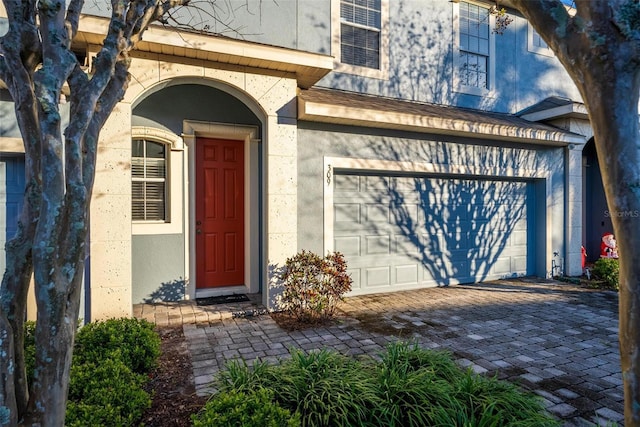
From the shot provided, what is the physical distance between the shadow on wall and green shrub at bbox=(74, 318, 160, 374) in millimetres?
2288

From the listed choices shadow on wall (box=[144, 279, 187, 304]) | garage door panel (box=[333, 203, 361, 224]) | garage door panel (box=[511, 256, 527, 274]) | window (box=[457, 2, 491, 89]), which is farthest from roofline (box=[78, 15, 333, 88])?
garage door panel (box=[511, 256, 527, 274])

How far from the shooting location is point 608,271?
24.4ft

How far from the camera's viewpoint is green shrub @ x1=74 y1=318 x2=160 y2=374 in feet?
10.0

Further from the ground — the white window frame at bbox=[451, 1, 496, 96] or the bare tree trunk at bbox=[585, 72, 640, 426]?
the white window frame at bbox=[451, 1, 496, 96]

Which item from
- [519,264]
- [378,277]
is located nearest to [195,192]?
[378,277]

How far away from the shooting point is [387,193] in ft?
22.4

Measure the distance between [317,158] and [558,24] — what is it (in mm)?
4392

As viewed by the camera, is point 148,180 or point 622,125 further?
point 148,180

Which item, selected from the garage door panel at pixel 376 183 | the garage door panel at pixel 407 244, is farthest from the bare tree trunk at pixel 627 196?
the garage door panel at pixel 407 244

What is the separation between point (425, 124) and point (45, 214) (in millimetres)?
5834

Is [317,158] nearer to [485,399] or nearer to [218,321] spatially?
[218,321]

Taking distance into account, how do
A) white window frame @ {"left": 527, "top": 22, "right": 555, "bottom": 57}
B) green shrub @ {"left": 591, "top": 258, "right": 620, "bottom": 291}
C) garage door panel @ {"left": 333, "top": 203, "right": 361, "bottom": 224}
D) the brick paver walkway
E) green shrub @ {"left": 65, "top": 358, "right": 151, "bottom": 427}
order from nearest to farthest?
green shrub @ {"left": 65, "top": 358, "right": 151, "bottom": 427} < the brick paver walkway < garage door panel @ {"left": 333, "top": 203, "right": 361, "bottom": 224} < green shrub @ {"left": 591, "top": 258, "right": 620, "bottom": 291} < white window frame @ {"left": 527, "top": 22, "right": 555, "bottom": 57}

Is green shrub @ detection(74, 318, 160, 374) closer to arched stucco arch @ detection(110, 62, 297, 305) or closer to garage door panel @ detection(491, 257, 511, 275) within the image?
arched stucco arch @ detection(110, 62, 297, 305)

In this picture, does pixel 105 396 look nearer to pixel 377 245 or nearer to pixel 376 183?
pixel 377 245
